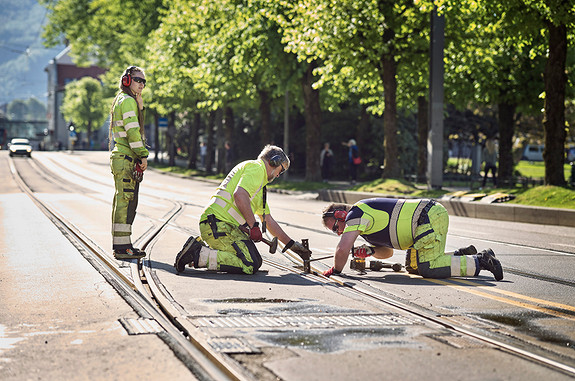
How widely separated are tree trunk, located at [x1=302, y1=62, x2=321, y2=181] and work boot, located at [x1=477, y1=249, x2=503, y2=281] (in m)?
23.4

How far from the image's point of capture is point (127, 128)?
30.9ft

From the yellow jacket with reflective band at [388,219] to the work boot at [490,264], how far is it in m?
0.71

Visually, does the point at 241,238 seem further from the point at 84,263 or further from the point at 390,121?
the point at 390,121

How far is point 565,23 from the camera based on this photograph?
707 inches

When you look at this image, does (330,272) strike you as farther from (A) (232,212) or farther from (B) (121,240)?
(B) (121,240)

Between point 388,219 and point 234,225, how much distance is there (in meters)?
1.51

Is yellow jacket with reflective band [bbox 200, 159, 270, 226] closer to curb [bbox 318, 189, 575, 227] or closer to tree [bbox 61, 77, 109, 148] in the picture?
curb [bbox 318, 189, 575, 227]

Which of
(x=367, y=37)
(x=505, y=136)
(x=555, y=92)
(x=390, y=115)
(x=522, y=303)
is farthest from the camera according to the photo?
(x=505, y=136)

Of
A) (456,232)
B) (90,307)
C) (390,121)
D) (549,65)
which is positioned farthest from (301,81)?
(90,307)

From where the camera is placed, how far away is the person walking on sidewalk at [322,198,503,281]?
8.09 meters

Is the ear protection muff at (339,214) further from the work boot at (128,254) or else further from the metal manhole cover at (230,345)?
the metal manhole cover at (230,345)

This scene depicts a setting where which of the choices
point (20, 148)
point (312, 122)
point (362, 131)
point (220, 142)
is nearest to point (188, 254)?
point (312, 122)

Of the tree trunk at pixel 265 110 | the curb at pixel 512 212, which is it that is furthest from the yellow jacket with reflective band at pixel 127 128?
the tree trunk at pixel 265 110

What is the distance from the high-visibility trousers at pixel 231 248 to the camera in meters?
8.34
